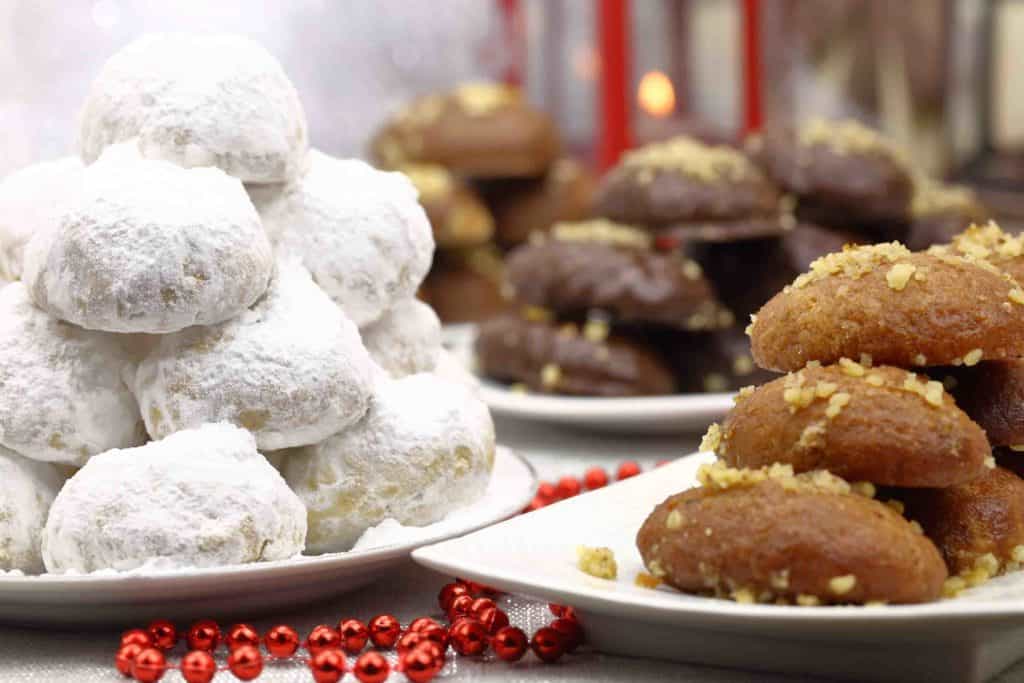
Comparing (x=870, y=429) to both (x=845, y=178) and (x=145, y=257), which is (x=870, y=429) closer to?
(x=145, y=257)

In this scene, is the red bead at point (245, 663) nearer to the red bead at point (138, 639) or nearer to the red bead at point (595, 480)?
the red bead at point (138, 639)

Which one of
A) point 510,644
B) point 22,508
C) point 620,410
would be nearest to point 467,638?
point 510,644

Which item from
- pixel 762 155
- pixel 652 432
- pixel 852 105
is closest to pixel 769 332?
pixel 652 432

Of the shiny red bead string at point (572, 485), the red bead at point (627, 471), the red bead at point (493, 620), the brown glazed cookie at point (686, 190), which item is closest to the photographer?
the red bead at point (493, 620)

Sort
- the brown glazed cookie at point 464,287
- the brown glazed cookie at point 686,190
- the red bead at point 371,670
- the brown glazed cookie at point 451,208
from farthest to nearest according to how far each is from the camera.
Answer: the brown glazed cookie at point 464,287, the brown glazed cookie at point 451,208, the brown glazed cookie at point 686,190, the red bead at point 371,670

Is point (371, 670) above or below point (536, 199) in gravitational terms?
above

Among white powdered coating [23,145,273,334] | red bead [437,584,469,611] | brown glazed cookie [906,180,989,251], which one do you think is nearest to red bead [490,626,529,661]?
red bead [437,584,469,611]

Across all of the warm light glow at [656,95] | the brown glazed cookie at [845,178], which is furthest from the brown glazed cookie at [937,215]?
the warm light glow at [656,95]
